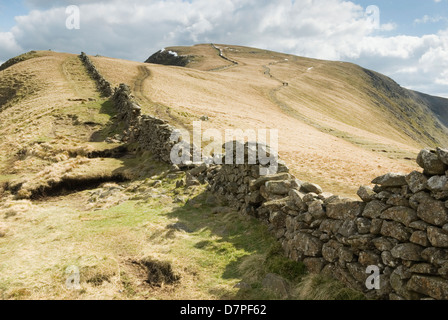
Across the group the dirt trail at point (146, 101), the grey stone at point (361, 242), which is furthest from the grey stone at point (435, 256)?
the dirt trail at point (146, 101)

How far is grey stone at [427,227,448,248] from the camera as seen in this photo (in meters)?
5.46

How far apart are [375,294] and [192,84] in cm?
6281

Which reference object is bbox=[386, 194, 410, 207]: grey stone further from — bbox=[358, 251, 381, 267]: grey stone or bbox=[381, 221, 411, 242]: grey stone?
bbox=[358, 251, 381, 267]: grey stone

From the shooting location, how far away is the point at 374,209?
690 cm

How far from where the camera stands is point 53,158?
22.7 m

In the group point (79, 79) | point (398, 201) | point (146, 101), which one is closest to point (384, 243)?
point (398, 201)

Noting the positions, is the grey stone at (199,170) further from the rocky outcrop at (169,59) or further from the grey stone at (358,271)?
the rocky outcrop at (169,59)

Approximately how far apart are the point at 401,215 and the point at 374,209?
27.3 inches

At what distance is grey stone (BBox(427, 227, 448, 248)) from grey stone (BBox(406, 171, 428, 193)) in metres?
0.83

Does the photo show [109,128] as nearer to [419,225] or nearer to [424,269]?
[419,225]

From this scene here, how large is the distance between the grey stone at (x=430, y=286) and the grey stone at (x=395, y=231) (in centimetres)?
78

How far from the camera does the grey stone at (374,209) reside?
6766 mm
